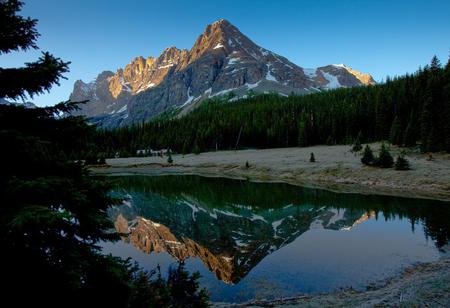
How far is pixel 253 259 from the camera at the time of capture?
21.8 meters

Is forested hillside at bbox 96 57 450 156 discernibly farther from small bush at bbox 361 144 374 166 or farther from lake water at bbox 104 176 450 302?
lake water at bbox 104 176 450 302

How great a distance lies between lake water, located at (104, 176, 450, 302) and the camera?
735 inches

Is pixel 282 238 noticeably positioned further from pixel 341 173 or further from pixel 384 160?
pixel 384 160

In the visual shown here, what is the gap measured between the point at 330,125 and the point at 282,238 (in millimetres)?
93050

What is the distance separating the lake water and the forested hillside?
37.3m

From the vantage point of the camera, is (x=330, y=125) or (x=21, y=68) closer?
(x=21, y=68)

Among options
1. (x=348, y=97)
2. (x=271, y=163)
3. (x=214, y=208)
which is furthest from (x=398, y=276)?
(x=348, y=97)

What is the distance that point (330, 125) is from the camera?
370ft

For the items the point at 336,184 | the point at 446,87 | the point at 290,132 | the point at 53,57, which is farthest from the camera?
the point at 290,132

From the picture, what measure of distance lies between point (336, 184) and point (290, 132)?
63930 millimetres

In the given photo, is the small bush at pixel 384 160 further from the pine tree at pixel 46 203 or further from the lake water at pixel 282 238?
the pine tree at pixel 46 203

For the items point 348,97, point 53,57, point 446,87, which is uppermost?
point 348,97

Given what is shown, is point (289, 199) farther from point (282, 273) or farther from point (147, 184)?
point (147, 184)

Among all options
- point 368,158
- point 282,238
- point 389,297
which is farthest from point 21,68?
point 368,158
